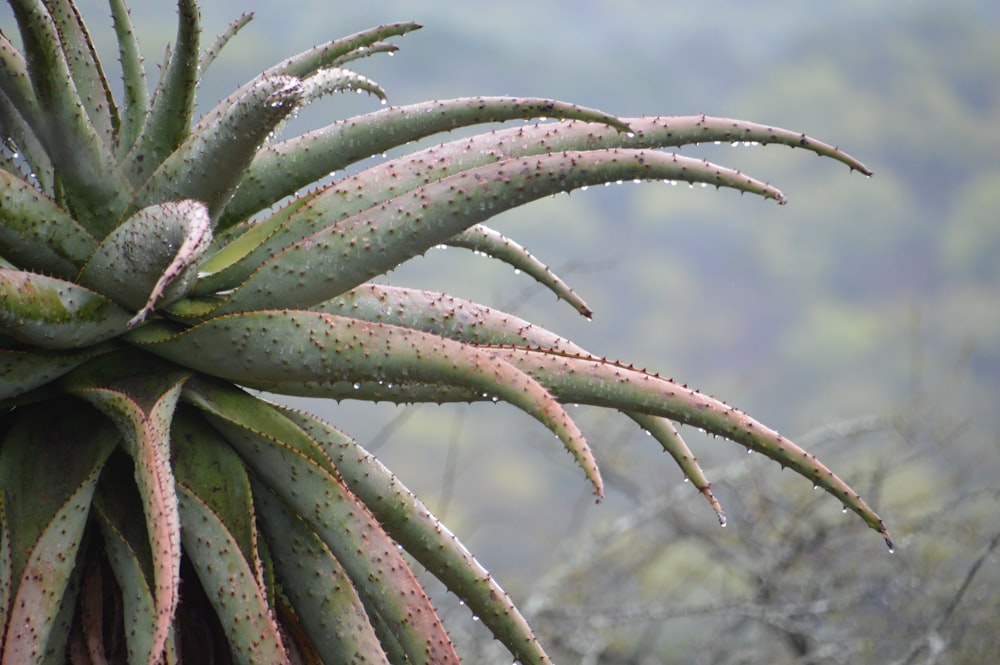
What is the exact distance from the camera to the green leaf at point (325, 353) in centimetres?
145

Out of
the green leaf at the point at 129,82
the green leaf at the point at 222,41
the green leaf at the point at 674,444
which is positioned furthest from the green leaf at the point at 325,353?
the green leaf at the point at 222,41

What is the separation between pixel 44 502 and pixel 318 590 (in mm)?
397

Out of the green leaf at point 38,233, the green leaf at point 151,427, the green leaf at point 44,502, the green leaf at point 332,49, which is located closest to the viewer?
the green leaf at point 151,427

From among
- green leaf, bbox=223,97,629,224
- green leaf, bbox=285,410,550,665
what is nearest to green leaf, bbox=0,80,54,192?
green leaf, bbox=223,97,629,224

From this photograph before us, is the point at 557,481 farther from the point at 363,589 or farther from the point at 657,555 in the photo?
the point at 363,589

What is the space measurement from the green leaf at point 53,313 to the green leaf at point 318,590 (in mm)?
328

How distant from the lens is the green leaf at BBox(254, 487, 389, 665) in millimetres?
1610

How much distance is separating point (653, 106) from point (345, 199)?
16.0 meters

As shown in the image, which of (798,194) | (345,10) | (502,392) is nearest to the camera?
(502,392)

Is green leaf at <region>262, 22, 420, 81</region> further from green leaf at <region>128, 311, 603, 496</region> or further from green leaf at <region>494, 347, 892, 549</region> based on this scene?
green leaf at <region>494, 347, 892, 549</region>

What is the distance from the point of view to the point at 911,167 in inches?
658

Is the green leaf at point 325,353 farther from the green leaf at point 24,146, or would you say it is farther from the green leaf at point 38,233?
the green leaf at point 24,146

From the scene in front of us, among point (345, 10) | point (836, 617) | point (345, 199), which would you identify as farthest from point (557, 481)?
point (345, 199)

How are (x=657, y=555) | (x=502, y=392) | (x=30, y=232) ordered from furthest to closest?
(x=657, y=555), (x=30, y=232), (x=502, y=392)
